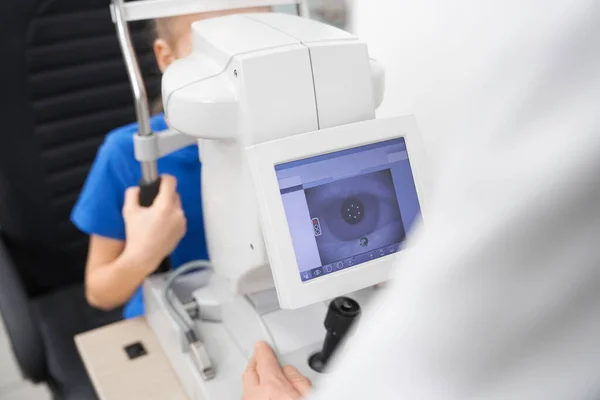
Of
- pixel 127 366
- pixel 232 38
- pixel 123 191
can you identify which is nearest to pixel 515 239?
pixel 232 38

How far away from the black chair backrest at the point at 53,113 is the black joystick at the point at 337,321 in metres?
0.61

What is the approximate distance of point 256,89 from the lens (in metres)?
0.54

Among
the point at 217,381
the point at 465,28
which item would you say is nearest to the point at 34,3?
the point at 217,381

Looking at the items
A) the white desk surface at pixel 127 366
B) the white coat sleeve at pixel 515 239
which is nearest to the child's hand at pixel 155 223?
the white desk surface at pixel 127 366

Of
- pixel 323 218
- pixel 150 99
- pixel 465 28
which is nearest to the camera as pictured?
pixel 465 28

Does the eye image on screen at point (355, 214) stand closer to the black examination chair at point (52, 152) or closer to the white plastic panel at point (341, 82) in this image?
the white plastic panel at point (341, 82)

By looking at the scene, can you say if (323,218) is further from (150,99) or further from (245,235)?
(150,99)

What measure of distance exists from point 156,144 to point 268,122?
24 centimetres

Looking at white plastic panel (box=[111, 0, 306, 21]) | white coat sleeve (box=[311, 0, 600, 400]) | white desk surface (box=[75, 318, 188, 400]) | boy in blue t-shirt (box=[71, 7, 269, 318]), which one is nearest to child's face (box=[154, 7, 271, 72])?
boy in blue t-shirt (box=[71, 7, 269, 318])

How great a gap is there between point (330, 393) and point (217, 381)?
395 mm

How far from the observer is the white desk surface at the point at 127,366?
79 centimetres

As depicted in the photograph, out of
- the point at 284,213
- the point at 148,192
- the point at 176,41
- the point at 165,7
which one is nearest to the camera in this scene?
the point at 284,213

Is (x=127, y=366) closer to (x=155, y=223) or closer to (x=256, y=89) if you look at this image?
(x=155, y=223)

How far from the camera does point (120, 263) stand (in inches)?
34.2
